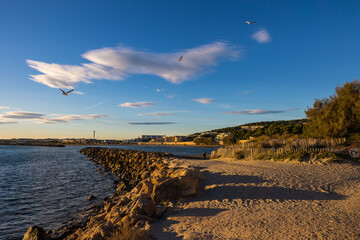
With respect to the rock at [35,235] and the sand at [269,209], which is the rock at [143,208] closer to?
the sand at [269,209]

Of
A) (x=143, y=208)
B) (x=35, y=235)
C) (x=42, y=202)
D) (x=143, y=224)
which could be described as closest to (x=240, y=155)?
(x=143, y=208)

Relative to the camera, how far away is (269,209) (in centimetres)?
842

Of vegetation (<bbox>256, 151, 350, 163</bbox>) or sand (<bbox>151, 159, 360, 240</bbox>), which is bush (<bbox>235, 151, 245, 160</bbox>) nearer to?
vegetation (<bbox>256, 151, 350, 163</bbox>)

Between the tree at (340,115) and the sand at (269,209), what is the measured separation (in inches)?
452

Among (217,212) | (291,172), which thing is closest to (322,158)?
(291,172)

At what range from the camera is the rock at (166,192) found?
1041cm

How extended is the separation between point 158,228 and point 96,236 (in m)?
1.99

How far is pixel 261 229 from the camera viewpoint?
673 centimetres

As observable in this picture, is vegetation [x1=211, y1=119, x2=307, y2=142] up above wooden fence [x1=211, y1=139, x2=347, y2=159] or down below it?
above

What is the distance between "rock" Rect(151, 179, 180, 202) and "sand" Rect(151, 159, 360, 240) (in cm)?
55

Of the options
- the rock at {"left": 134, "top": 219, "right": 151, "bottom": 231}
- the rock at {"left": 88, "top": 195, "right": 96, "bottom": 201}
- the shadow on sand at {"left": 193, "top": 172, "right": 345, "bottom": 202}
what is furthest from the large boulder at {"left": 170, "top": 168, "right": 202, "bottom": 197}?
the rock at {"left": 88, "top": 195, "right": 96, "bottom": 201}

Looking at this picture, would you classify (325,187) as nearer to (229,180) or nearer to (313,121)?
(229,180)

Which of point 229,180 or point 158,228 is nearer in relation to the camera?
point 158,228

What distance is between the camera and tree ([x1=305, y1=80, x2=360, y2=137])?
76.3 feet
